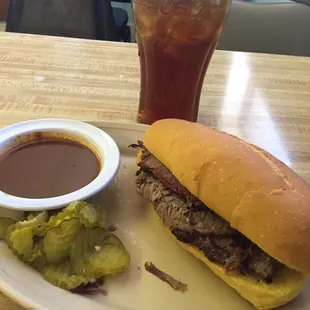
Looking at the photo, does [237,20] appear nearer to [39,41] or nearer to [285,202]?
[39,41]

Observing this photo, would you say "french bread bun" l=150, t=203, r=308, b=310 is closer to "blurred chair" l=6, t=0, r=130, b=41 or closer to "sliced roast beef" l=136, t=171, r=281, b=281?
"sliced roast beef" l=136, t=171, r=281, b=281

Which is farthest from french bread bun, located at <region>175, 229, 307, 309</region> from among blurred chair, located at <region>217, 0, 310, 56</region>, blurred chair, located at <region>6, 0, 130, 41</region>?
blurred chair, located at <region>217, 0, 310, 56</region>

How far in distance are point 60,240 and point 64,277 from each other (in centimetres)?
6

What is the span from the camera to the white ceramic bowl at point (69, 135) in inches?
36.6

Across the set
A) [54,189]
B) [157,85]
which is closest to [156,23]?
[157,85]

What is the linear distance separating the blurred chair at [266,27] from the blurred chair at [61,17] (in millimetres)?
815

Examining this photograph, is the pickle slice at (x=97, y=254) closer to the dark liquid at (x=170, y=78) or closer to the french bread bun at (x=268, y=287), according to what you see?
the french bread bun at (x=268, y=287)

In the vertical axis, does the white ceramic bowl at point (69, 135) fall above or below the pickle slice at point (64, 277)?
above

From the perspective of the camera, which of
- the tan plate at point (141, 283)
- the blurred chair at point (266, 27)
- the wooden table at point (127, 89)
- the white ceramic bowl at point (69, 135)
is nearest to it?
the tan plate at point (141, 283)

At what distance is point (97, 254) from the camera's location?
89 centimetres

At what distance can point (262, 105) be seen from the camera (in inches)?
63.8

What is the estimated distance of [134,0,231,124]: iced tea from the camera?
1.18 m

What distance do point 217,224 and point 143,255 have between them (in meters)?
0.16

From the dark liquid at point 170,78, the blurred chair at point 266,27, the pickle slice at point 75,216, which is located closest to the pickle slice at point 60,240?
the pickle slice at point 75,216
